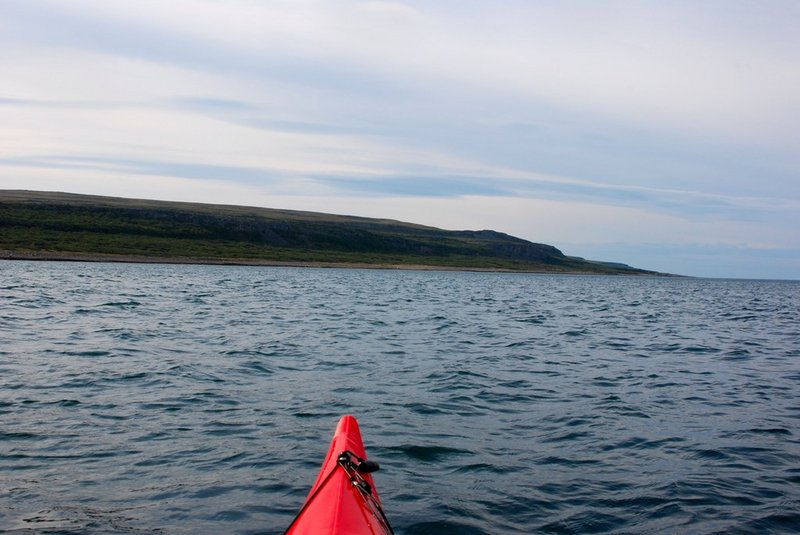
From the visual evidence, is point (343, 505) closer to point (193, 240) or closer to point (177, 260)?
point (177, 260)

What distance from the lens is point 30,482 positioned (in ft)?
30.1

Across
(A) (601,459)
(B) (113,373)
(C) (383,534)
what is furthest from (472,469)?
(B) (113,373)

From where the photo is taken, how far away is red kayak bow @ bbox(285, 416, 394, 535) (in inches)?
242

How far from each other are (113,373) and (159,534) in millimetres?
9677

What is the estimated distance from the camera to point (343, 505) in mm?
6570

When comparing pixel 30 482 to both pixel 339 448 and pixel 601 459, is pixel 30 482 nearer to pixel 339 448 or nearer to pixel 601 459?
pixel 339 448

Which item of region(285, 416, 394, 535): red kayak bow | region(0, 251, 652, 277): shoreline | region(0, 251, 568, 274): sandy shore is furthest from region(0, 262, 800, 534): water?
region(0, 251, 568, 274): sandy shore

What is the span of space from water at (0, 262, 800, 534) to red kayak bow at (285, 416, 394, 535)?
4.02 ft

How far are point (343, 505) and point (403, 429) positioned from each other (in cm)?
605

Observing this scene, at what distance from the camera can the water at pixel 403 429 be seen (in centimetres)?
876

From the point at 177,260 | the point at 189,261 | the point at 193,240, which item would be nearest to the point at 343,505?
the point at 177,260

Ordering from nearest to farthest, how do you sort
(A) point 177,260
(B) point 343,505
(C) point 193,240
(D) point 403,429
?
(B) point 343,505, (D) point 403,429, (A) point 177,260, (C) point 193,240

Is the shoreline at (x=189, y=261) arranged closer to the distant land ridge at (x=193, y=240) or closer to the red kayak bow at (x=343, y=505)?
the distant land ridge at (x=193, y=240)

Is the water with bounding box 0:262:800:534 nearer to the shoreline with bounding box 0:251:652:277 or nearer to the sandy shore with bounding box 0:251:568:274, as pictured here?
the shoreline with bounding box 0:251:652:277
